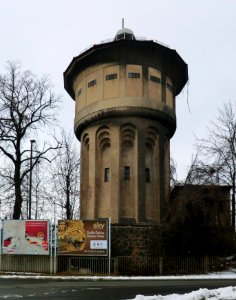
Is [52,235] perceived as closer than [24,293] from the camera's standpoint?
No

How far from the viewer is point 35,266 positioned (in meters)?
28.5

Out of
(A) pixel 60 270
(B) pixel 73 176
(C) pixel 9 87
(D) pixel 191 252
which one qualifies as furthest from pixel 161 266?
Answer: (B) pixel 73 176

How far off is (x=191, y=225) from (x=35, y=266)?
31.8ft

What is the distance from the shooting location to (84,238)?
28406 millimetres

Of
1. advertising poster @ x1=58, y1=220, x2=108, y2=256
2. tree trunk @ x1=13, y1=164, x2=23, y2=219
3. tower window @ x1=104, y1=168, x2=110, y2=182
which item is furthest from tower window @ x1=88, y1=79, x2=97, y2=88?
advertising poster @ x1=58, y1=220, x2=108, y2=256

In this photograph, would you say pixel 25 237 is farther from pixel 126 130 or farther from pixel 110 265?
pixel 126 130

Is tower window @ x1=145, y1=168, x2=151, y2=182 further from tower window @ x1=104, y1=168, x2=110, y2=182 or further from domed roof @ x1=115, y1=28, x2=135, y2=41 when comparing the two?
domed roof @ x1=115, y1=28, x2=135, y2=41

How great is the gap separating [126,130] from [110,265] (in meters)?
10.1

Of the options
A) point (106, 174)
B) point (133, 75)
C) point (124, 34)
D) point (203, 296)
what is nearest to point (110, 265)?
point (106, 174)

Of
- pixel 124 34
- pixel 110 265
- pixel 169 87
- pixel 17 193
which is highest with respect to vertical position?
pixel 124 34

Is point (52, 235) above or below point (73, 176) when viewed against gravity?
below

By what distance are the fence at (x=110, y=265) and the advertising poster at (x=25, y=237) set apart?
47 cm

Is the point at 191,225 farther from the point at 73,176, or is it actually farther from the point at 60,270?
the point at 73,176

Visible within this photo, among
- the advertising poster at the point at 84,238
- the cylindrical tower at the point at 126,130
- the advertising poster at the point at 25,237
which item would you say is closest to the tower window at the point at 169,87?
the cylindrical tower at the point at 126,130
